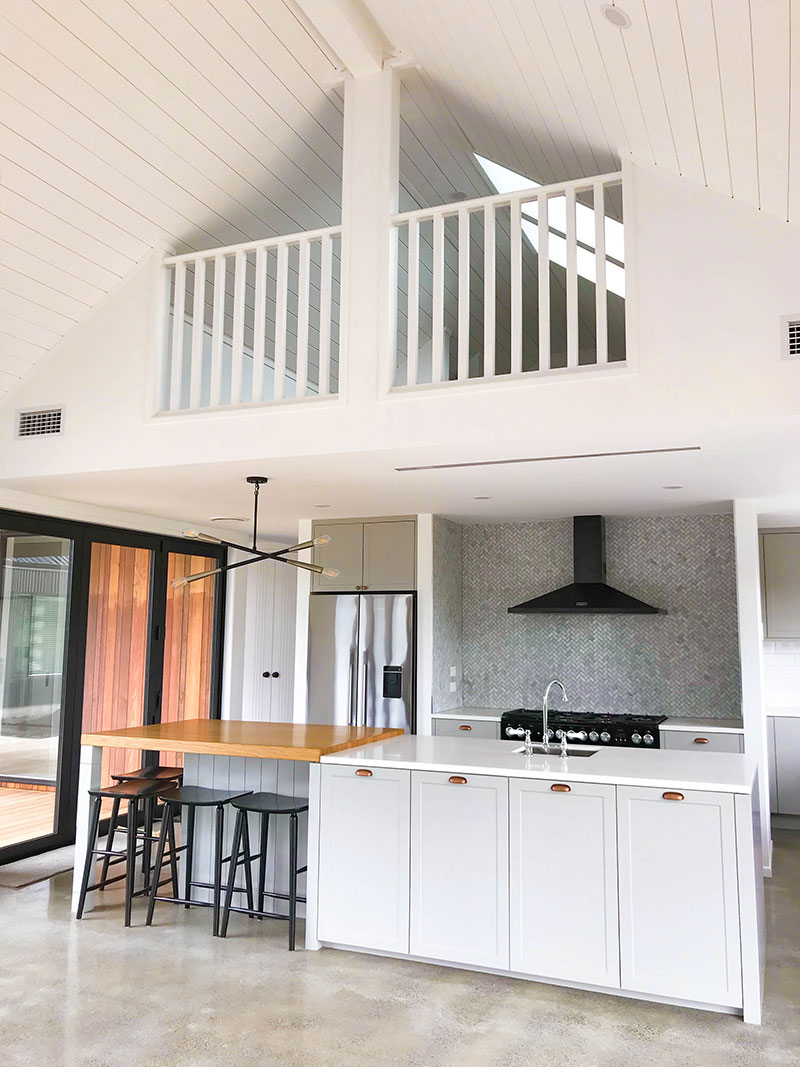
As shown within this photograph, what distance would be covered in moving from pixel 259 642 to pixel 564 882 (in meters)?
5.35

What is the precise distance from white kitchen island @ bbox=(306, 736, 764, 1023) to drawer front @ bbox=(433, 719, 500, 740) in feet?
7.02

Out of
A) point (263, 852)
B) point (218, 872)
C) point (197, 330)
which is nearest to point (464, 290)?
point (197, 330)

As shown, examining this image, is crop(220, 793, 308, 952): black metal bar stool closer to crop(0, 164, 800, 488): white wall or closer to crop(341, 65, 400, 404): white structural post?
crop(0, 164, 800, 488): white wall

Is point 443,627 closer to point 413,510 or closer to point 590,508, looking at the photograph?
point 413,510

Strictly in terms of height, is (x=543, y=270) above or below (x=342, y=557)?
above

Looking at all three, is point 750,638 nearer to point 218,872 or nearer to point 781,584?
point 781,584

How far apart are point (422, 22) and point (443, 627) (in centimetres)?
414

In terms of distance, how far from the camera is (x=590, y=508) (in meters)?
6.05

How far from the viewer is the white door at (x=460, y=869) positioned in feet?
11.9

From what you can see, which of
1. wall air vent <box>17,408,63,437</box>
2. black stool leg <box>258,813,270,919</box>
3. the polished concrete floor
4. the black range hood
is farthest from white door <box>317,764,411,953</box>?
the black range hood

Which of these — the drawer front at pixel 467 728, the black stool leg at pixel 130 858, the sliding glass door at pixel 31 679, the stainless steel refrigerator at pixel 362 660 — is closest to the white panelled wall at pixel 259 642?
the stainless steel refrigerator at pixel 362 660

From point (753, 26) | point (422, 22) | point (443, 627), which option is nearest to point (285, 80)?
point (422, 22)

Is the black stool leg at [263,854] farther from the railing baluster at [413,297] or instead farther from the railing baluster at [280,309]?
the railing baluster at [413,297]

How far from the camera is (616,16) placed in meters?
2.91
